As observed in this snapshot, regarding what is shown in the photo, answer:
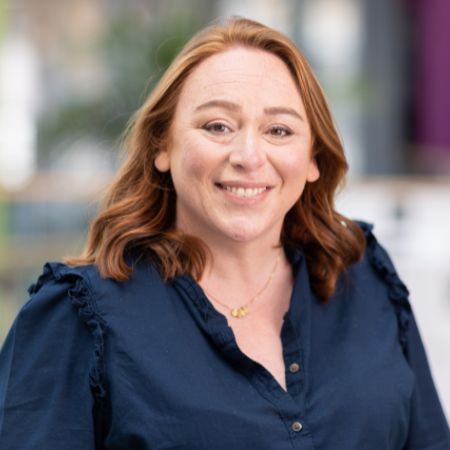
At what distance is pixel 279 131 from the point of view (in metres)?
1.72

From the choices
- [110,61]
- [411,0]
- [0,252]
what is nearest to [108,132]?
[110,61]

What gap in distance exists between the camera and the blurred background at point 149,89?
4.45m

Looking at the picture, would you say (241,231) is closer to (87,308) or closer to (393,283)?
(87,308)

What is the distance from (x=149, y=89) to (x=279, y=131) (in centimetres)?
210

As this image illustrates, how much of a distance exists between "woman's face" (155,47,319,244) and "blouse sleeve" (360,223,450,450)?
34cm

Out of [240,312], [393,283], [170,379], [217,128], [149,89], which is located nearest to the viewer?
[170,379]

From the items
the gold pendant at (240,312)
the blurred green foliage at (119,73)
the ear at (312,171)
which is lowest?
the gold pendant at (240,312)

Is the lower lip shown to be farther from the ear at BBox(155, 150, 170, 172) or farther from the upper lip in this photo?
the ear at BBox(155, 150, 170, 172)

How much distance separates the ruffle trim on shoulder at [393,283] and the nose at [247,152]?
423mm

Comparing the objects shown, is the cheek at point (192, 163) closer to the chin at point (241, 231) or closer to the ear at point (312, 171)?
the chin at point (241, 231)

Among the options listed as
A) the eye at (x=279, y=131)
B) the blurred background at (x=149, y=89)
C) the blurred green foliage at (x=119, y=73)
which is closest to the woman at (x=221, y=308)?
the eye at (x=279, y=131)

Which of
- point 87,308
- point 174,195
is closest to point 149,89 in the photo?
point 174,195

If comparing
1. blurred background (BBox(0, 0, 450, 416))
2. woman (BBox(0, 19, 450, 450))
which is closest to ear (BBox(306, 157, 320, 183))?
woman (BBox(0, 19, 450, 450))

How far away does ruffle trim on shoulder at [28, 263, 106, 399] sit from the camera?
1.58m
